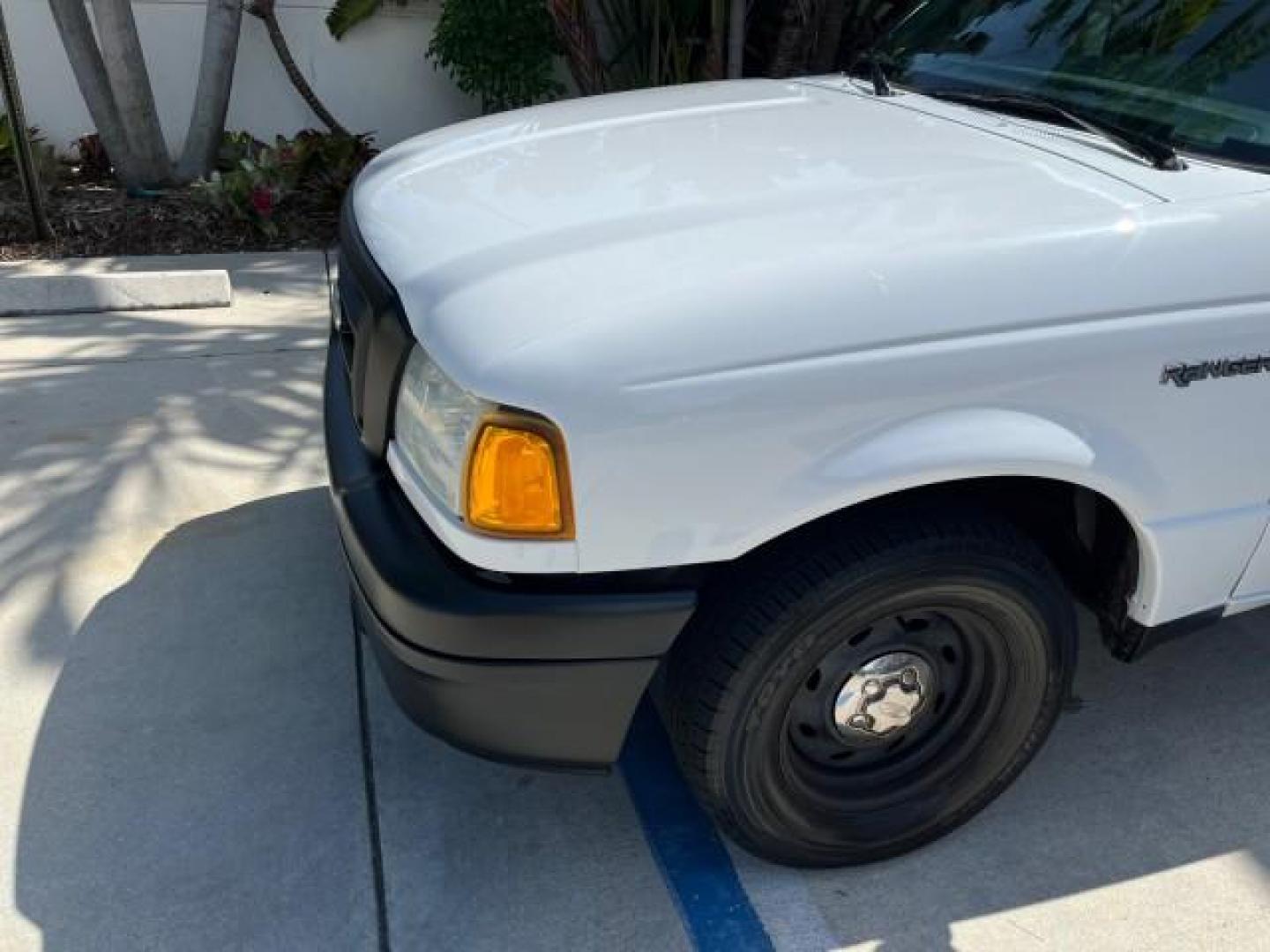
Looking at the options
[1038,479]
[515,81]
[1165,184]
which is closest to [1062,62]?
[1165,184]

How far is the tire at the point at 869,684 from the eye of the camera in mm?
1924

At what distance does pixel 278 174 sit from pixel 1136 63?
509 centimetres

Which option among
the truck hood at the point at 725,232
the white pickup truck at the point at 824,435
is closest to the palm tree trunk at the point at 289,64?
the truck hood at the point at 725,232

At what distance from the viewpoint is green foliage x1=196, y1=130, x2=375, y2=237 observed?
6.21 metres

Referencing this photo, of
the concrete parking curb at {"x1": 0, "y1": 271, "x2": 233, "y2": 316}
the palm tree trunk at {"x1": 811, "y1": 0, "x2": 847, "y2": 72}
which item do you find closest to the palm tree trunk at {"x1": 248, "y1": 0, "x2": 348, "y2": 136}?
the concrete parking curb at {"x1": 0, "y1": 271, "x2": 233, "y2": 316}

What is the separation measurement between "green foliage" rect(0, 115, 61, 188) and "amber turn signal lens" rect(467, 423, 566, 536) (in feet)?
19.5

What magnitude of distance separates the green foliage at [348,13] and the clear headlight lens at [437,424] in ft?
19.7

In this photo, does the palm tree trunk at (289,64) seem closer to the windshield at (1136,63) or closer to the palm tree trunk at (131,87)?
the palm tree trunk at (131,87)

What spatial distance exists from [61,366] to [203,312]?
2.81ft

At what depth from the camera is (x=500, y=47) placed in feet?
22.4

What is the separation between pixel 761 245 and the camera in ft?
6.15

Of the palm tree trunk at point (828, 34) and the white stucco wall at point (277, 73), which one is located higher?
the palm tree trunk at point (828, 34)

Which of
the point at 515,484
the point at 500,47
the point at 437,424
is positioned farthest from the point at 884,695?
the point at 500,47

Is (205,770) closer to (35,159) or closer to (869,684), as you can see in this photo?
(869,684)
